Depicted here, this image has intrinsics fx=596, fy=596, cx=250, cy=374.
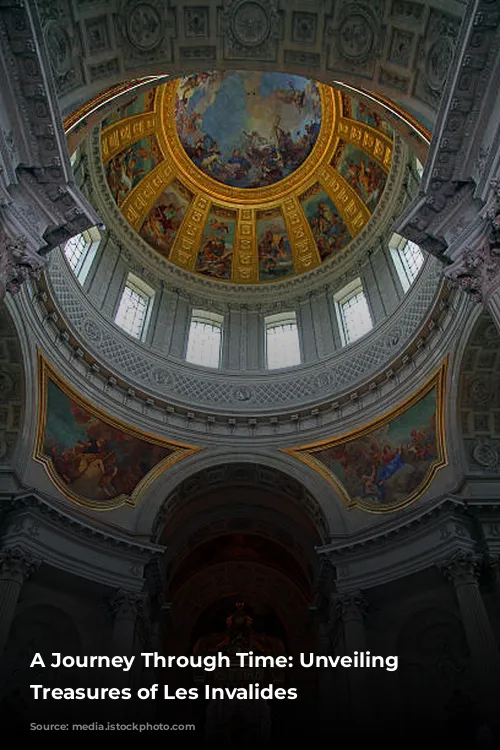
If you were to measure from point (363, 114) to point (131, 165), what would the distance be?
9271 millimetres

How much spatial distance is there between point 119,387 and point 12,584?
683cm

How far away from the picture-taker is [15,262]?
350 inches

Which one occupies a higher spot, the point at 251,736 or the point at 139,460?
the point at 139,460

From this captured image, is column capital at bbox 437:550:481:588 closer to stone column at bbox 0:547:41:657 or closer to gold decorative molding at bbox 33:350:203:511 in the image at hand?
gold decorative molding at bbox 33:350:203:511

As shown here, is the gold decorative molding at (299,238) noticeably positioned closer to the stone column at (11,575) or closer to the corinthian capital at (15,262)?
the stone column at (11,575)

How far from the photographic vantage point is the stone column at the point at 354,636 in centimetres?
1373

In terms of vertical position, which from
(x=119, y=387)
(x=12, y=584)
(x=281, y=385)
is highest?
(x=281, y=385)

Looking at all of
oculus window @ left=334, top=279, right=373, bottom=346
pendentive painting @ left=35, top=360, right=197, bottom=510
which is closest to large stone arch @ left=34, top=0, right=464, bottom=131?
pendentive painting @ left=35, top=360, right=197, bottom=510

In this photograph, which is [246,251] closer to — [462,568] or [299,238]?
[299,238]

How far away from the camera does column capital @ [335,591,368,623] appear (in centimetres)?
1533

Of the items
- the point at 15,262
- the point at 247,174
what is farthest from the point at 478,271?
the point at 247,174

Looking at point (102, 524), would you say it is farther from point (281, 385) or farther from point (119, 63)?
point (119, 63)

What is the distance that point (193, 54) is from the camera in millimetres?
11594

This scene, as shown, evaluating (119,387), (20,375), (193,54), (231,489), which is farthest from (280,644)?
(193,54)
